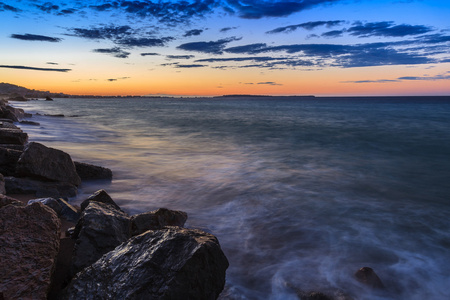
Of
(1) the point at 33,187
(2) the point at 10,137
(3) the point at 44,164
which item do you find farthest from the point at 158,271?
(2) the point at 10,137

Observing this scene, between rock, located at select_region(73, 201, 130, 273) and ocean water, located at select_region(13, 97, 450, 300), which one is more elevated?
rock, located at select_region(73, 201, 130, 273)

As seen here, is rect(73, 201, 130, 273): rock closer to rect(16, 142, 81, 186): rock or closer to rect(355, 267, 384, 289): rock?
rect(16, 142, 81, 186): rock

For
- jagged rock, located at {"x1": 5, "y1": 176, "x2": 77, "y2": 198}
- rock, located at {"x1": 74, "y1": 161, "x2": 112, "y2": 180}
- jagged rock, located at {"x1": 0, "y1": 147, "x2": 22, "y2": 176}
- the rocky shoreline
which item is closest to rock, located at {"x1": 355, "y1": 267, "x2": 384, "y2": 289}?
the rocky shoreline

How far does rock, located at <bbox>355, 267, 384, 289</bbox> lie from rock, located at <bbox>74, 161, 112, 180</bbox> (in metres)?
6.55

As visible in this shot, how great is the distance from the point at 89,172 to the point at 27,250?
530 cm

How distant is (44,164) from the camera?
19.8ft

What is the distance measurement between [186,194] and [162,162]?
421 cm

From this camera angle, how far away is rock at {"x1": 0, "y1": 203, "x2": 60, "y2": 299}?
8.52 ft

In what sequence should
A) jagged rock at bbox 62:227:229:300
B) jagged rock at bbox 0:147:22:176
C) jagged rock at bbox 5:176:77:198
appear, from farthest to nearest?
jagged rock at bbox 0:147:22:176 < jagged rock at bbox 5:176:77:198 < jagged rock at bbox 62:227:229:300

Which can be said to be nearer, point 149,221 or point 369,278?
point 369,278

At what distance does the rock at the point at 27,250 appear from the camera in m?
2.60

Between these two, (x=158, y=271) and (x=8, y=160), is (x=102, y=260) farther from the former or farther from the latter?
(x=8, y=160)

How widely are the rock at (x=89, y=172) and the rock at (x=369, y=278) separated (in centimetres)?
655

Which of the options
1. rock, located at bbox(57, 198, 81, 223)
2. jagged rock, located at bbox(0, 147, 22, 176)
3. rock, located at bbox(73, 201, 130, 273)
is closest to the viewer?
rock, located at bbox(73, 201, 130, 273)
